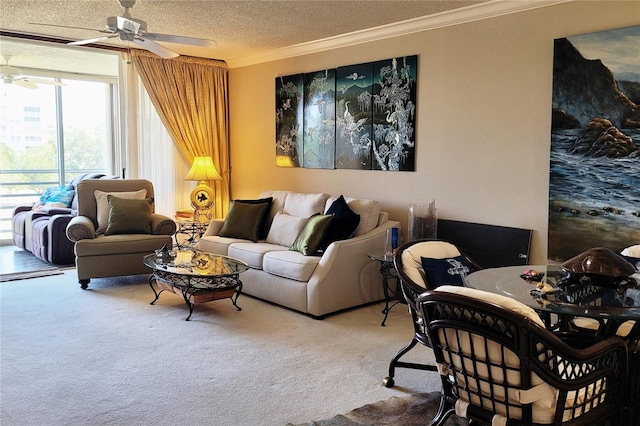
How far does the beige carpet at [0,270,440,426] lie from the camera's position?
112 inches

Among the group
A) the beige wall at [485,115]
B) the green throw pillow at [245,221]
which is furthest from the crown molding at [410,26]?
the green throw pillow at [245,221]

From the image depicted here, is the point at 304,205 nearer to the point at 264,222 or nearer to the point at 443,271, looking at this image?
the point at 264,222

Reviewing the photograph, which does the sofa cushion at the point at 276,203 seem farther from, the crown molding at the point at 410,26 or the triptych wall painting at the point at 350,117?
the crown molding at the point at 410,26

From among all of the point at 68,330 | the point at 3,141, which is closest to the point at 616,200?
the point at 68,330

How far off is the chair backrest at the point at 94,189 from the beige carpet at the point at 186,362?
1.13m

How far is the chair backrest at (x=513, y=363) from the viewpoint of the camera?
1857mm

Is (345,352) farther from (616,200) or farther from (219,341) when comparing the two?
(616,200)

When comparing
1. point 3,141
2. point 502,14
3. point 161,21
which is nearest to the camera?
point 502,14

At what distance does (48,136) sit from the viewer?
8.46 metres

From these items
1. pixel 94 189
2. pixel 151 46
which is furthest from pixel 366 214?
pixel 94 189

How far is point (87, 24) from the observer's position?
211 inches

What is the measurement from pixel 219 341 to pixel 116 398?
103 centimetres

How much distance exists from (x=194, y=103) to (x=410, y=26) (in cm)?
318

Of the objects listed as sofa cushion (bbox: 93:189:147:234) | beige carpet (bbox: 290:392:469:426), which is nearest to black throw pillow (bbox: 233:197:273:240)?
sofa cushion (bbox: 93:189:147:234)
